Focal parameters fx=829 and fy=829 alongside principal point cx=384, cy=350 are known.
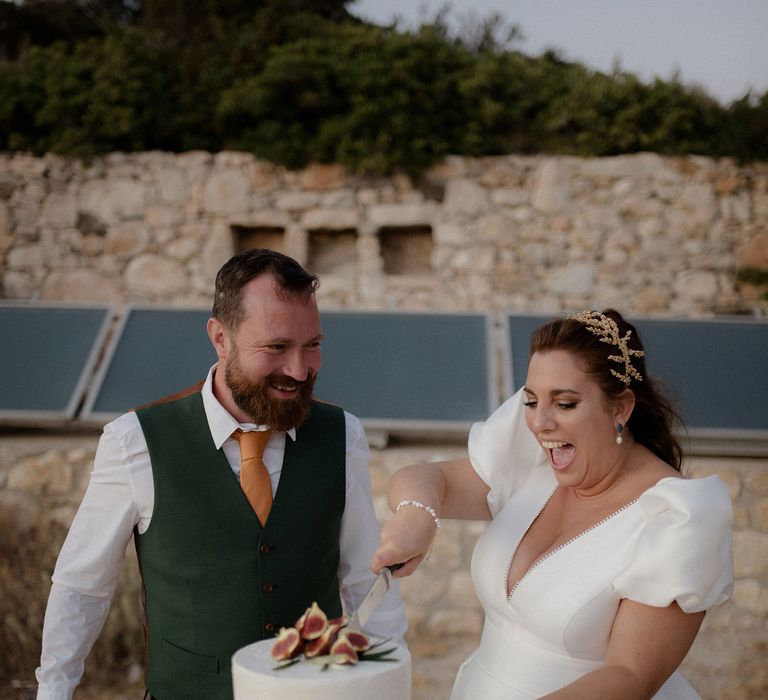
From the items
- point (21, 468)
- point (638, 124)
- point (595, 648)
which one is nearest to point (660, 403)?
point (595, 648)

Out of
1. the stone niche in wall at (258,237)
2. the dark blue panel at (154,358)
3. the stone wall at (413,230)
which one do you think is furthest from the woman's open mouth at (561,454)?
the stone niche in wall at (258,237)

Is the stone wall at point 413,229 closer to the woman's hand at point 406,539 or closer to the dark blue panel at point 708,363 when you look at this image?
the dark blue panel at point 708,363

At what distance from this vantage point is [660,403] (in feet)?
6.63

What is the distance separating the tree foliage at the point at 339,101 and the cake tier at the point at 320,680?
285 inches

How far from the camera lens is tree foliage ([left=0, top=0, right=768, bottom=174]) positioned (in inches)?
324

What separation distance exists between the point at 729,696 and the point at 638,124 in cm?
607

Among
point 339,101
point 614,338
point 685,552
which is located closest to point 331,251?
point 339,101

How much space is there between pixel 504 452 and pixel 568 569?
0.39 m

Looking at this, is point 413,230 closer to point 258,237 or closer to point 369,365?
point 258,237

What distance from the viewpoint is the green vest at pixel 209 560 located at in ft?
6.31

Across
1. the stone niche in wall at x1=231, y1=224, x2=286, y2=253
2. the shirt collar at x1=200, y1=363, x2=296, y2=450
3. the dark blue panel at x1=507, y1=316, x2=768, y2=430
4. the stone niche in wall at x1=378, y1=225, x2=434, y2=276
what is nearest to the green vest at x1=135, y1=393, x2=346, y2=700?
the shirt collar at x1=200, y1=363, x2=296, y2=450

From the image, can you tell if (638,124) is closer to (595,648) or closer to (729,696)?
(729,696)

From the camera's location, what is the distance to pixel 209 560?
6.31 ft

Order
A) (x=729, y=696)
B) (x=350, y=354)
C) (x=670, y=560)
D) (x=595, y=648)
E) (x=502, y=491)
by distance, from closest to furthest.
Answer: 1. (x=670, y=560)
2. (x=595, y=648)
3. (x=502, y=491)
4. (x=729, y=696)
5. (x=350, y=354)
